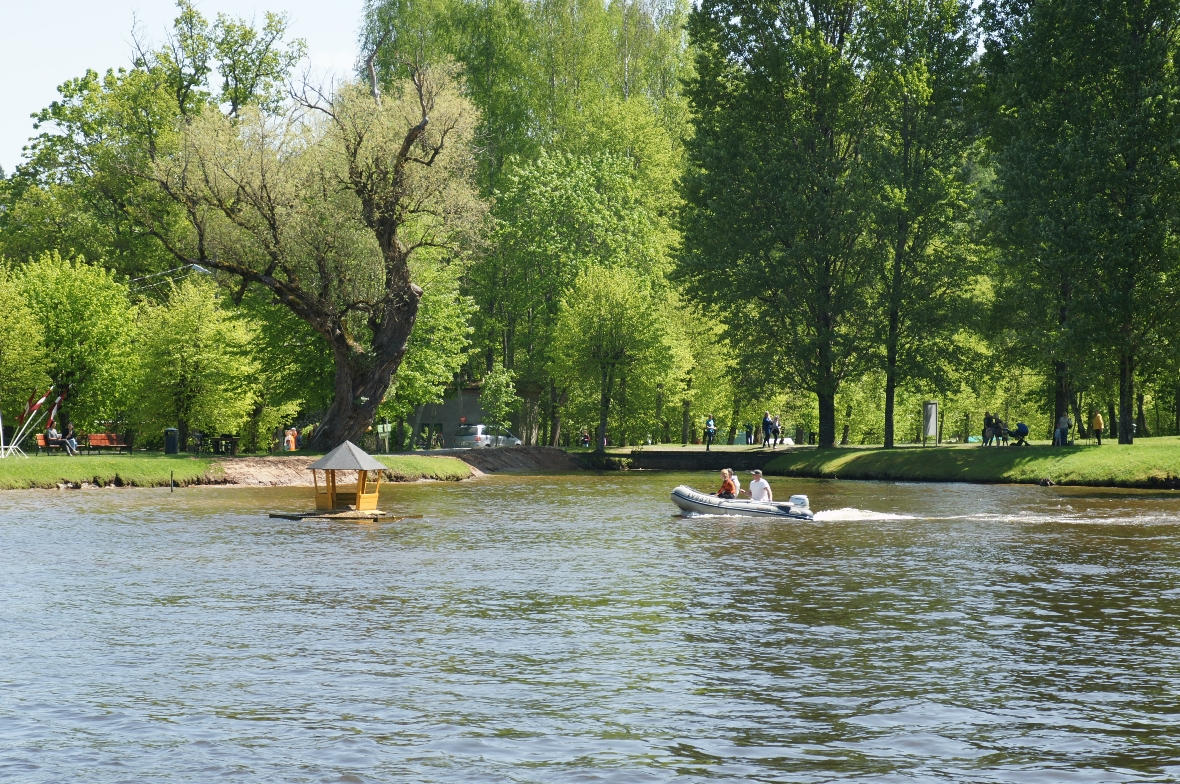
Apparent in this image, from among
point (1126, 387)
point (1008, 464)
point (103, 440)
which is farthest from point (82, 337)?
point (1126, 387)

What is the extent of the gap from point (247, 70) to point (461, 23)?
17.2 meters

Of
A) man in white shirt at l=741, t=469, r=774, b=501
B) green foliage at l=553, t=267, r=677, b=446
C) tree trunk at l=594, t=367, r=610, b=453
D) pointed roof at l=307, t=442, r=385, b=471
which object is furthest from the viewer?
tree trunk at l=594, t=367, r=610, b=453

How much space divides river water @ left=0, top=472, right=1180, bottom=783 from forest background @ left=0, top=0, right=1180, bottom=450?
82.5 feet

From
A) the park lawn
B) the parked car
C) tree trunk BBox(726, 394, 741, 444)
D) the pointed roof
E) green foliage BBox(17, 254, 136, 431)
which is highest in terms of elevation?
green foliage BBox(17, 254, 136, 431)

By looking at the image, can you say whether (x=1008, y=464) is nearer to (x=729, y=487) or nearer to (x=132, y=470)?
(x=729, y=487)

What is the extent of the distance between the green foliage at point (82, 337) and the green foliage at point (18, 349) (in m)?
Result: 1.74

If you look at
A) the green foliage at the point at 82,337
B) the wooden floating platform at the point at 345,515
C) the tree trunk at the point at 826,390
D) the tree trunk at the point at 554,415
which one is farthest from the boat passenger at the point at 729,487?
the tree trunk at the point at 554,415

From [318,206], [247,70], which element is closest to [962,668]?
[318,206]

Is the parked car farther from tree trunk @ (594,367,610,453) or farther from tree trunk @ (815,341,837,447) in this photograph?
tree trunk @ (815,341,837,447)

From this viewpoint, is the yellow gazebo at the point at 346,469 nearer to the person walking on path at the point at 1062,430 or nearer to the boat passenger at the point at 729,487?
the boat passenger at the point at 729,487

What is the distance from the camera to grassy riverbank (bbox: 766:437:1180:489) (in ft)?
165

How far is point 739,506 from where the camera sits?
39938 millimetres

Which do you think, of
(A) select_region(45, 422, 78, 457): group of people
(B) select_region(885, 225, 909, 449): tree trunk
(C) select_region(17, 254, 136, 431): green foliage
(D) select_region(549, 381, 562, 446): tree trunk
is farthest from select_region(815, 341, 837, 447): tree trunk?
(A) select_region(45, 422, 78, 457): group of people

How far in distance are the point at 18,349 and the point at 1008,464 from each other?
46.3 m
